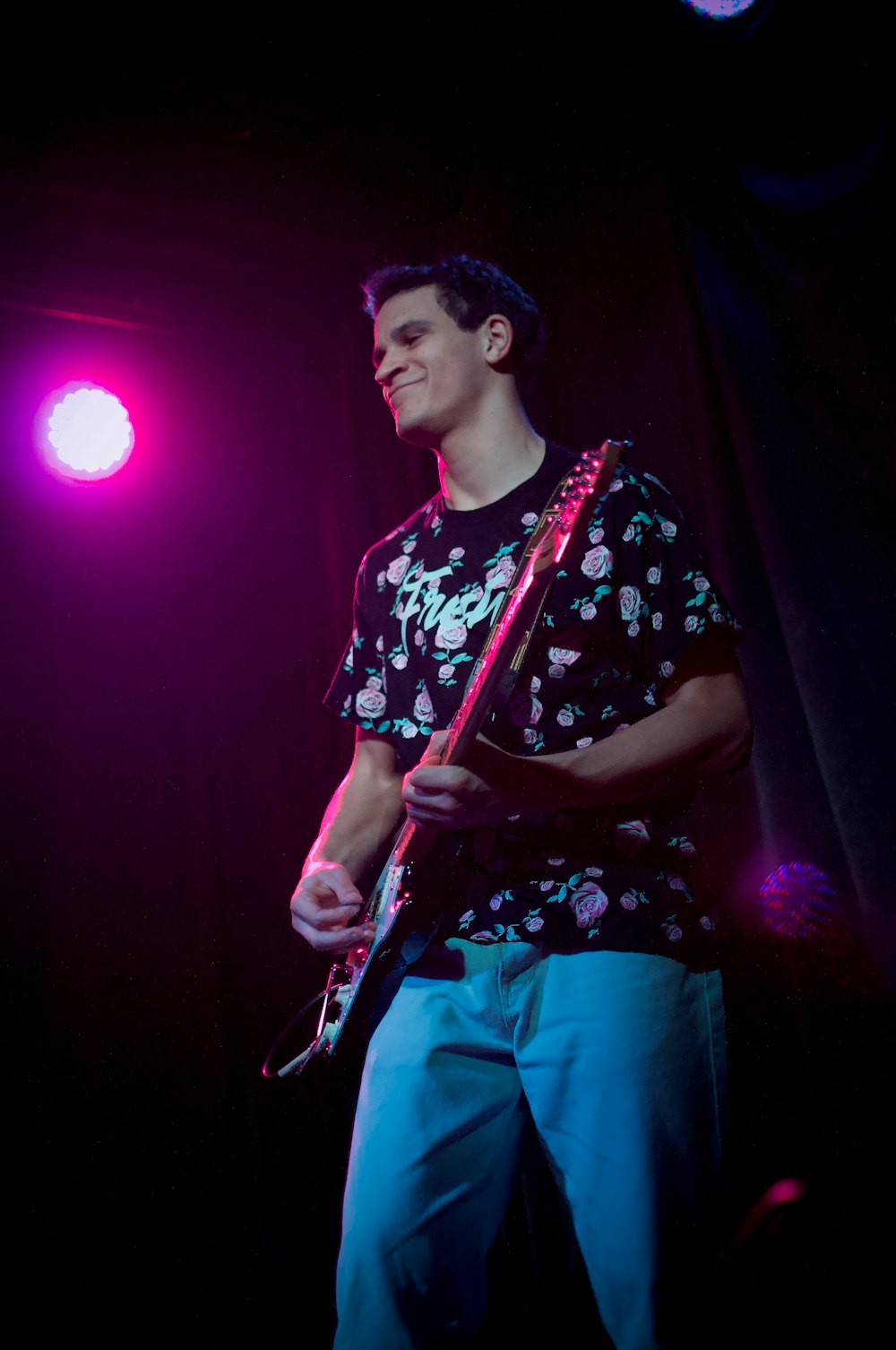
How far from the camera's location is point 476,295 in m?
2.24

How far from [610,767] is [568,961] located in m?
0.35

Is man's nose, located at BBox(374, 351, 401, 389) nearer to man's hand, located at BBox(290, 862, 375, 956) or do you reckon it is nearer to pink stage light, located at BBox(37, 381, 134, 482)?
man's hand, located at BBox(290, 862, 375, 956)

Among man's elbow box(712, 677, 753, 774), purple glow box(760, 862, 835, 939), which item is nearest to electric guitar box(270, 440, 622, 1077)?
man's elbow box(712, 677, 753, 774)

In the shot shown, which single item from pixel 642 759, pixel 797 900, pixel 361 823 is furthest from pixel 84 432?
pixel 797 900

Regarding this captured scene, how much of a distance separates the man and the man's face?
39 centimetres

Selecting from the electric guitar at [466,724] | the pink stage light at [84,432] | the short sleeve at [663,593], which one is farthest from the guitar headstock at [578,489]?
the pink stage light at [84,432]

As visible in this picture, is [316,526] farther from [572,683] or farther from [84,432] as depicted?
[572,683]

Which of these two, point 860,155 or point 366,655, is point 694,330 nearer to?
point 860,155

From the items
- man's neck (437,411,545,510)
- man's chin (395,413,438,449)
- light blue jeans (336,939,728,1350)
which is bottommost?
light blue jeans (336,939,728,1350)

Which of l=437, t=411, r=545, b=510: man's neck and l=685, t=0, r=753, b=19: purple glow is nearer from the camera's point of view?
l=437, t=411, r=545, b=510: man's neck

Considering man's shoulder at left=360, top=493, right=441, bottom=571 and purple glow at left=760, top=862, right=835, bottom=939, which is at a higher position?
man's shoulder at left=360, top=493, right=441, bottom=571

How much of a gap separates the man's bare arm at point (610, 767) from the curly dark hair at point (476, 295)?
114 cm

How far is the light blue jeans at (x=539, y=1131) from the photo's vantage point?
4.29 ft

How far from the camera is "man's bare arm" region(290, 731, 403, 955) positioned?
1.82 meters
